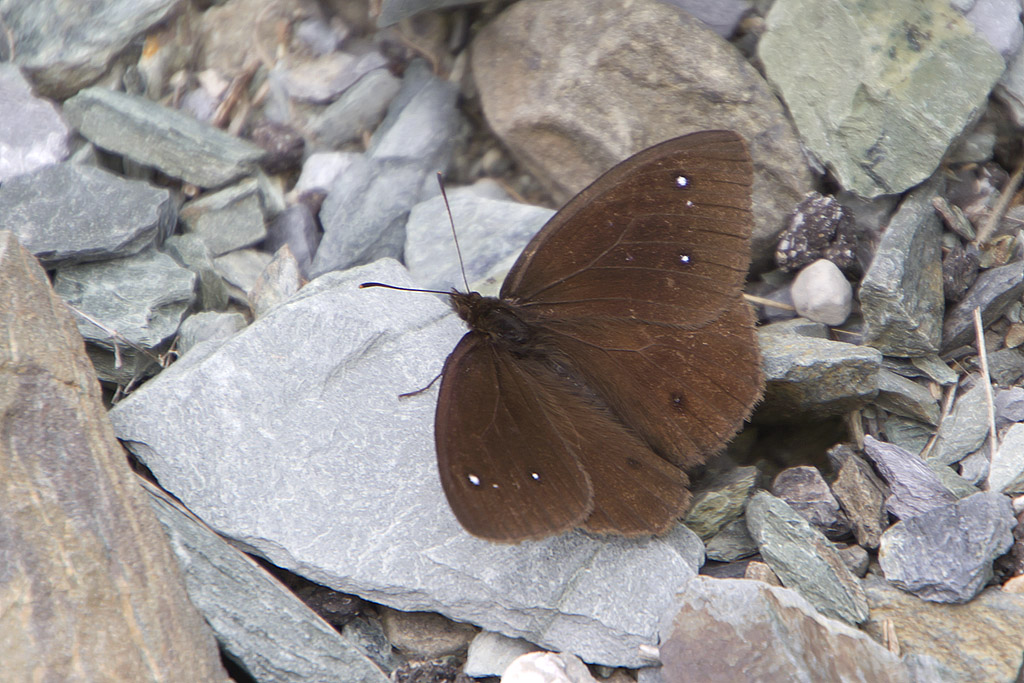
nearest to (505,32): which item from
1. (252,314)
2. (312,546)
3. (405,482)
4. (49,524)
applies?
(252,314)

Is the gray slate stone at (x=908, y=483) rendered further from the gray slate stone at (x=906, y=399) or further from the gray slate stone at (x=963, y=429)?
the gray slate stone at (x=906, y=399)

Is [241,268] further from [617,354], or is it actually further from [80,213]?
[617,354]

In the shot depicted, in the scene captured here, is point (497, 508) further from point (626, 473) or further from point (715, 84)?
point (715, 84)

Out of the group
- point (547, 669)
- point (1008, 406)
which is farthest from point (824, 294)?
point (547, 669)

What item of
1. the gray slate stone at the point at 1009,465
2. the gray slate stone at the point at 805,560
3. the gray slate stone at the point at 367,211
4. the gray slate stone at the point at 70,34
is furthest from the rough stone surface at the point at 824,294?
the gray slate stone at the point at 70,34

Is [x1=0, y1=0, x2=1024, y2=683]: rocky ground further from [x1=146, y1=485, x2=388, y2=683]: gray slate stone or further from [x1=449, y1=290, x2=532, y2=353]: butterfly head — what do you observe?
[x1=449, y1=290, x2=532, y2=353]: butterfly head

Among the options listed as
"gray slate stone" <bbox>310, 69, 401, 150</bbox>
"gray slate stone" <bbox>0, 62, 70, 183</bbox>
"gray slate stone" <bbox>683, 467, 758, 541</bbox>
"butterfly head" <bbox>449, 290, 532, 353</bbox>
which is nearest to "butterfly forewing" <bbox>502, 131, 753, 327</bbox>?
"butterfly head" <bbox>449, 290, 532, 353</bbox>
